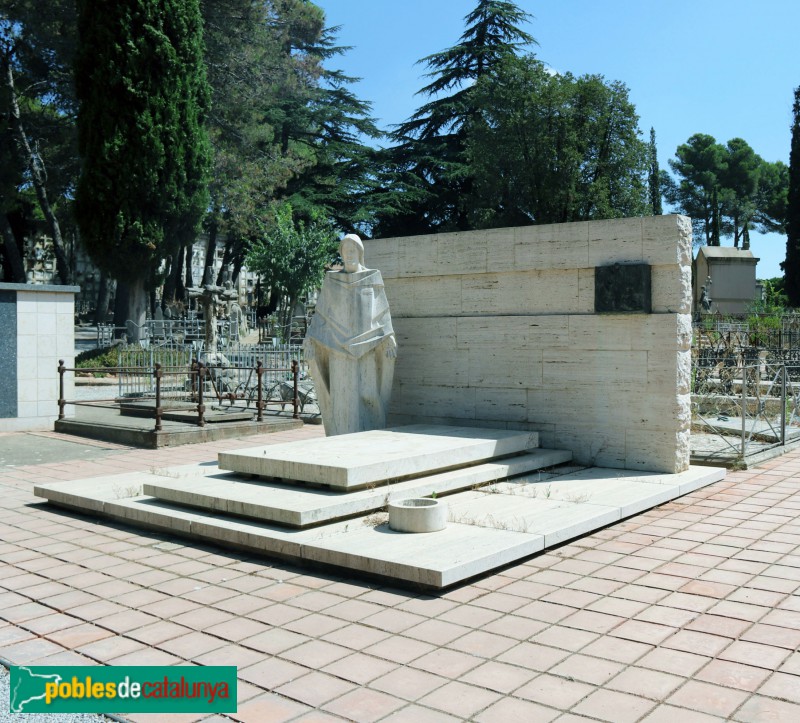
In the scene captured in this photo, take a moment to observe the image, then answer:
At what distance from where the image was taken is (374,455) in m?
6.75

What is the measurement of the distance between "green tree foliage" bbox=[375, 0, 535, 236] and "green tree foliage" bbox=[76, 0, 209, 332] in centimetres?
1458

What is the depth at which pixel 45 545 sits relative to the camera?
5.98 m

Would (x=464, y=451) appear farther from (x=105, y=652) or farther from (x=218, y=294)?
(x=218, y=294)

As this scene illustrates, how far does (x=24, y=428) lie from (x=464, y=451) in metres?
8.97

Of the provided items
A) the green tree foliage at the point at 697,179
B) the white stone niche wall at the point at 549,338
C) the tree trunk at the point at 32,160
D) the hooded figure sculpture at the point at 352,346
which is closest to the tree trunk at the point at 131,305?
the tree trunk at the point at 32,160

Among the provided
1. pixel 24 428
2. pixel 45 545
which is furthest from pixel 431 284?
pixel 24 428

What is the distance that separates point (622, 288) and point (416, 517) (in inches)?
149

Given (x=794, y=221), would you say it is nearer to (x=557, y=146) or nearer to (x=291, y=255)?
(x=557, y=146)

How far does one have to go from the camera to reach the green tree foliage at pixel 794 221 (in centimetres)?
3972

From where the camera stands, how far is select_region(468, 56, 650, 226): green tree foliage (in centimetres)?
3306

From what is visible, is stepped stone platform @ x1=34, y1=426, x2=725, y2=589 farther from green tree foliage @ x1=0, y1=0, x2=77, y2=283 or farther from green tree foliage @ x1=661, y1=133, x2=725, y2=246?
green tree foliage @ x1=661, y1=133, x2=725, y2=246

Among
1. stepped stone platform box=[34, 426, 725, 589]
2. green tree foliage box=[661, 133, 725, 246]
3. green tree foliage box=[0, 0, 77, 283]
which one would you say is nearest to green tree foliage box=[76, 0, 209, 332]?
green tree foliage box=[0, 0, 77, 283]

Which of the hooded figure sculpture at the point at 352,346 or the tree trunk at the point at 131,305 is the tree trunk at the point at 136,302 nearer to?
the tree trunk at the point at 131,305

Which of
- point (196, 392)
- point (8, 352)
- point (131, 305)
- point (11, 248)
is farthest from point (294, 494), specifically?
point (11, 248)
